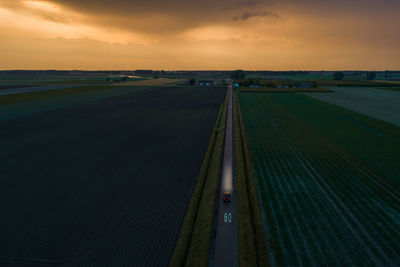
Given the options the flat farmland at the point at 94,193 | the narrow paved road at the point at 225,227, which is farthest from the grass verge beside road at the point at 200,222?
the flat farmland at the point at 94,193

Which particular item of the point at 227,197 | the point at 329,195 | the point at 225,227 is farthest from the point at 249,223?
the point at 329,195

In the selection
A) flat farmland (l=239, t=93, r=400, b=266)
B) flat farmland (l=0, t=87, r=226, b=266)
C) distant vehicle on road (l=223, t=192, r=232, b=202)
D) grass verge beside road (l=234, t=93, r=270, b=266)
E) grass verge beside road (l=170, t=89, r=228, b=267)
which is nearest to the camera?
grass verge beside road (l=170, t=89, r=228, b=267)

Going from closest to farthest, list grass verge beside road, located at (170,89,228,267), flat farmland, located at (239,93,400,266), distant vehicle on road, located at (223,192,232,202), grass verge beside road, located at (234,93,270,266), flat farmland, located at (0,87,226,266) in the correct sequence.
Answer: grass verge beside road, located at (170,89,228,267)
grass verge beside road, located at (234,93,270,266)
flat farmland, located at (0,87,226,266)
flat farmland, located at (239,93,400,266)
distant vehicle on road, located at (223,192,232,202)

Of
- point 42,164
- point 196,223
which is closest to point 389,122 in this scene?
point 196,223

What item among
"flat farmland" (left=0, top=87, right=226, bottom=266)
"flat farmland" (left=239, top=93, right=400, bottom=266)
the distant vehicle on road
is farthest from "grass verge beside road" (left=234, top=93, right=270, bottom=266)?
"flat farmland" (left=0, top=87, right=226, bottom=266)

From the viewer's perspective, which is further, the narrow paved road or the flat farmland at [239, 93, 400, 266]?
the flat farmland at [239, 93, 400, 266]

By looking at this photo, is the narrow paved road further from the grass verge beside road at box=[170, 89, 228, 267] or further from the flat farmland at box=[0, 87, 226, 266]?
the flat farmland at box=[0, 87, 226, 266]
